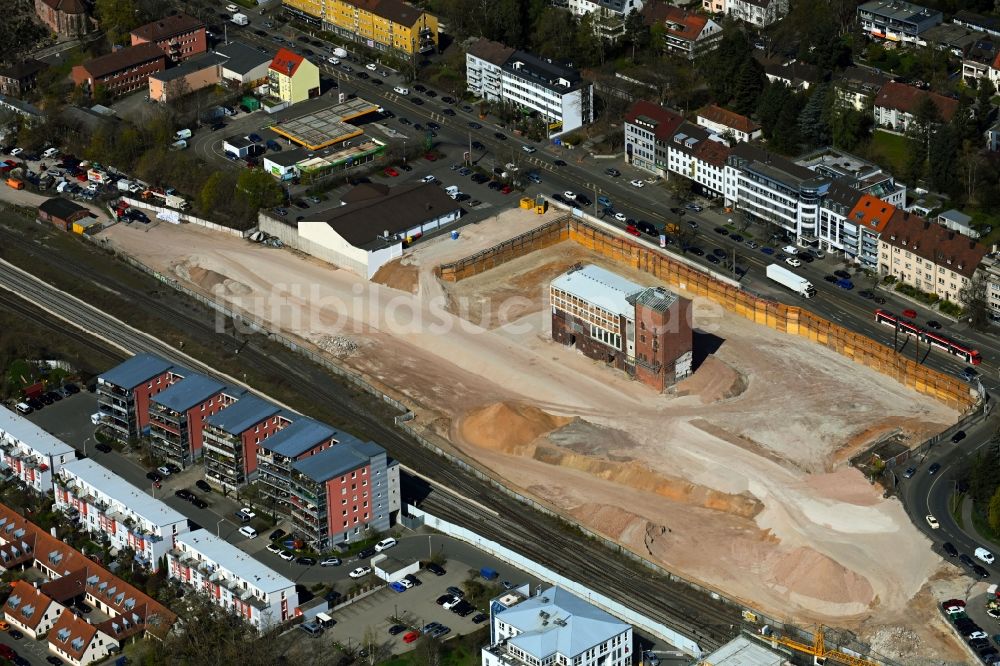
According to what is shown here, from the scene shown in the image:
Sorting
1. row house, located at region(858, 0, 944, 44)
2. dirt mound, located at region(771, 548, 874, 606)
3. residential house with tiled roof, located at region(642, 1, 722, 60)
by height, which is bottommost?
dirt mound, located at region(771, 548, 874, 606)

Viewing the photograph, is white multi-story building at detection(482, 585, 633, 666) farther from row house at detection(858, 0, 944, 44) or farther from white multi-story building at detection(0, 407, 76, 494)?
row house at detection(858, 0, 944, 44)

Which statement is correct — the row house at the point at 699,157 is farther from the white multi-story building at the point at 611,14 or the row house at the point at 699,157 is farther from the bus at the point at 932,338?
the white multi-story building at the point at 611,14

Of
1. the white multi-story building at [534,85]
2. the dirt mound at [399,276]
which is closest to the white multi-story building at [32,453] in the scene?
the dirt mound at [399,276]

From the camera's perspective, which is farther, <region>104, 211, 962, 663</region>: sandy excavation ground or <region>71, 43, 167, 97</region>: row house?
<region>71, 43, 167, 97</region>: row house

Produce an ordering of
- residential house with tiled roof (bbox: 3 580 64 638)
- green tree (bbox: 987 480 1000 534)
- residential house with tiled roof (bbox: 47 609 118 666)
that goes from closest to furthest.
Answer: residential house with tiled roof (bbox: 47 609 118 666) < residential house with tiled roof (bbox: 3 580 64 638) < green tree (bbox: 987 480 1000 534)

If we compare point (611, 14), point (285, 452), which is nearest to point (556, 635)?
point (285, 452)

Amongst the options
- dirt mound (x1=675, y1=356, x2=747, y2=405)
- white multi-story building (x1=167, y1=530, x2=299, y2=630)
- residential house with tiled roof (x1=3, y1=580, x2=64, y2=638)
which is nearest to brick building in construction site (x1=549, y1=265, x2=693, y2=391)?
dirt mound (x1=675, y1=356, x2=747, y2=405)
